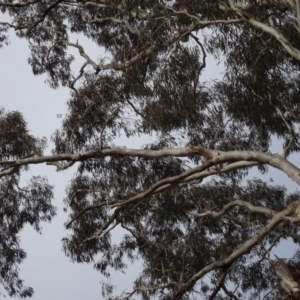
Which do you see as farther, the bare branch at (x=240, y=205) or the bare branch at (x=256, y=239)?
the bare branch at (x=240, y=205)

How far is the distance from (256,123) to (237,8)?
2.56m

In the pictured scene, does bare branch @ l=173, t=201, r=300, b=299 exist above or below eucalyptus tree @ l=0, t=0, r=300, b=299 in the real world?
below

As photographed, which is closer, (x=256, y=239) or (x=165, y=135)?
(x=256, y=239)

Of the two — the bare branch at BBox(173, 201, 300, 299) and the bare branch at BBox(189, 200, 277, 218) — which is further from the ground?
the bare branch at BBox(189, 200, 277, 218)

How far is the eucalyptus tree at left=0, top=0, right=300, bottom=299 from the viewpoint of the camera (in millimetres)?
7480

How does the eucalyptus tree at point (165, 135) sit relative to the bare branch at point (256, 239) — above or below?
above

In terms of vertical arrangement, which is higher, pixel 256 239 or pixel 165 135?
pixel 165 135

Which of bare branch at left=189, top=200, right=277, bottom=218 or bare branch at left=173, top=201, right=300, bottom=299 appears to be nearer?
bare branch at left=173, top=201, right=300, bottom=299

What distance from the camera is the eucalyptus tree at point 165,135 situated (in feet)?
24.5

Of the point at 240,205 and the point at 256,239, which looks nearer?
the point at 256,239

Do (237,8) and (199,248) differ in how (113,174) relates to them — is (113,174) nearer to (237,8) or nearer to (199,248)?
(199,248)

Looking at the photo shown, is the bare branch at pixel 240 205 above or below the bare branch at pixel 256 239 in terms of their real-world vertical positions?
above

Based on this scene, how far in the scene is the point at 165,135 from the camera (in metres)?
9.48

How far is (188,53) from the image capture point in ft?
26.5
